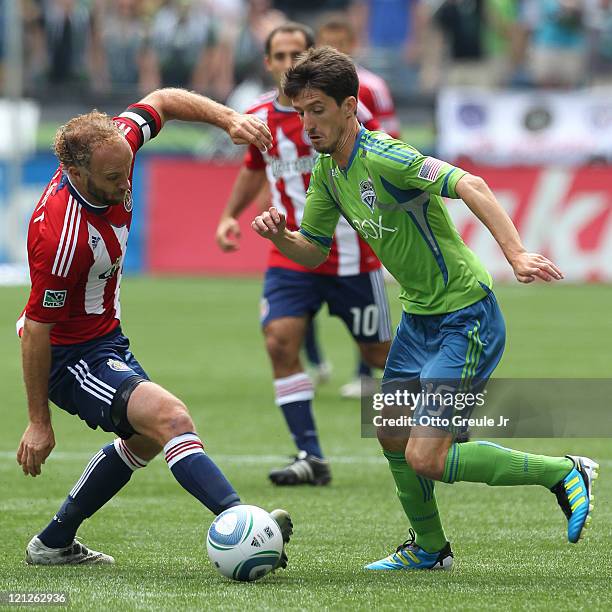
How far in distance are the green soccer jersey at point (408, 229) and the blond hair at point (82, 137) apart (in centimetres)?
91

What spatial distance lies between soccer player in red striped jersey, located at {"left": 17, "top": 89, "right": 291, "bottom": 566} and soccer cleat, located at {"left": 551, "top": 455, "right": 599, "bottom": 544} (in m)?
1.01

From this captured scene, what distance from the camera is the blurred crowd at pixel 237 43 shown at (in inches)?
904

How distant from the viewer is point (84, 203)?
17.6 feet

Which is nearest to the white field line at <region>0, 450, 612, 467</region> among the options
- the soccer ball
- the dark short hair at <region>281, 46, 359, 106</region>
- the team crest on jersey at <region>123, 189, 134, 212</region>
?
the team crest on jersey at <region>123, 189, 134, 212</region>

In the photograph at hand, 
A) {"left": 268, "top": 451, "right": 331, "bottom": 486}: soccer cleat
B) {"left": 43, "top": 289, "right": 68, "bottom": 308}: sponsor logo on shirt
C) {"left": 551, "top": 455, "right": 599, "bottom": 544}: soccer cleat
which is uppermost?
{"left": 43, "top": 289, "right": 68, "bottom": 308}: sponsor logo on shirt

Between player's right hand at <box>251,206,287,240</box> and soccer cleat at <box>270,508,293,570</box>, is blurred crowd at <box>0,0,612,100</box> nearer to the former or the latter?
player's right hand at <box>251,206,287,240</box>

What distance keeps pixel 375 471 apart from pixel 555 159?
45.5 ft

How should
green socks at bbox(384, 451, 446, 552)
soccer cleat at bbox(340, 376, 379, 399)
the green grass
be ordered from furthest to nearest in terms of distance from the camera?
soccer cleat at bbox(340, 376, 379, 399) → green socks at bbox(384, 451, 446, 552) → the green grass

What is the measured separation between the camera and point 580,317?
15891mm

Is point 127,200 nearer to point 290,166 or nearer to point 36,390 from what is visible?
point 36,390

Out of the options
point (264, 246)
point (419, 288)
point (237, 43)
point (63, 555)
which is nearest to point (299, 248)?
point (419, 288)

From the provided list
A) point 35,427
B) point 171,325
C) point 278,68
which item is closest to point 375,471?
point 278,68

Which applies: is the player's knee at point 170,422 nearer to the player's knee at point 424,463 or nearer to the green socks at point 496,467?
the player's knee at point 424,463

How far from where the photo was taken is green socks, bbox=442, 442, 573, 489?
5211 mm
